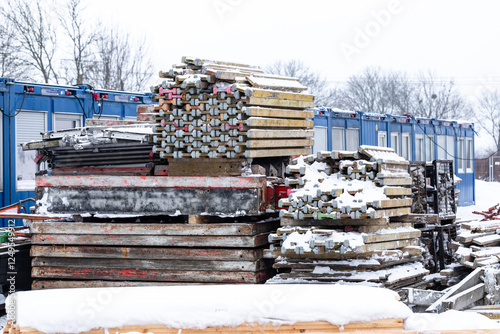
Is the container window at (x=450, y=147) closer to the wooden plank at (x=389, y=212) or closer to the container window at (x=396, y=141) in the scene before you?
the container window at (x=396, y=141)

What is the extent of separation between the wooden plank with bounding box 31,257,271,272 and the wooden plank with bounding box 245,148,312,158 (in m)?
1.33

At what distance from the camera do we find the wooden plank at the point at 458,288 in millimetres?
7215

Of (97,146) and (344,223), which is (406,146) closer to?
(97,146)

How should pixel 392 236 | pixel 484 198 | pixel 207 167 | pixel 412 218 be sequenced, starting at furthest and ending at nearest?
1. pixel 484 198
2. pixel 412 218
3. pixel 207 167
4. pixel 392 236

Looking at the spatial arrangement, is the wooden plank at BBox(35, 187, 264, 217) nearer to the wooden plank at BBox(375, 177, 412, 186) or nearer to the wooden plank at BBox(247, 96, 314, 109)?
the wooden plank at BBox(247, 96, 314, 109)

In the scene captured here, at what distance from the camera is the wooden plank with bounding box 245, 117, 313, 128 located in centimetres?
826

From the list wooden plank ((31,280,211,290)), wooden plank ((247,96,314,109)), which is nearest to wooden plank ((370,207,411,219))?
wooden plank ((247,96,314,109))

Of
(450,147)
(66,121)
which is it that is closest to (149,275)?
(66,121)

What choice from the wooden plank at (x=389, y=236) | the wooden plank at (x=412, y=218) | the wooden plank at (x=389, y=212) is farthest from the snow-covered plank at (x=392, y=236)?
the wooden plank at (x=389, y=212)

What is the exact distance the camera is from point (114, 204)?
345 inches

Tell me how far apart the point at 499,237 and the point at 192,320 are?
6.80m

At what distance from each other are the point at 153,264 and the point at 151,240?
1.02ft

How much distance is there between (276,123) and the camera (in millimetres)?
8883

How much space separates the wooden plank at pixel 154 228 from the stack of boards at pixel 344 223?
18.0 inches
